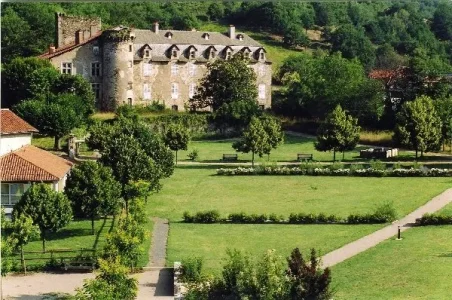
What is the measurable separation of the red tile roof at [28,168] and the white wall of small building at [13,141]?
40.5 inches

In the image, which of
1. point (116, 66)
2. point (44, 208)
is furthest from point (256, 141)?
point (44, 208)

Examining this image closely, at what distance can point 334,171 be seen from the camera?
44.1 m

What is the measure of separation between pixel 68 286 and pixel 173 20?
84.9 meters

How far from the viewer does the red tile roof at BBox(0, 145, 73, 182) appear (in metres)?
30.5

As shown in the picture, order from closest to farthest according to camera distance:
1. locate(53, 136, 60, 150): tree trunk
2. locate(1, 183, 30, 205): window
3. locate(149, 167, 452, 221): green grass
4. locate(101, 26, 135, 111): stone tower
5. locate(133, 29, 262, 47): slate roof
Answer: locate(1, 183, 30, 205): window, locate(149, 167, 452, 221): green grass, locate(53, 136, 60, 150): tree trunk, locate(101, 26, 135, 111): stone tower, locate(133, 29, 262, 47): slate roof

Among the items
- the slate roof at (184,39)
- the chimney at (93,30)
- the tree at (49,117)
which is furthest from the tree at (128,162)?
the chimney at (93,30)

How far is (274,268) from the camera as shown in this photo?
17.2 m

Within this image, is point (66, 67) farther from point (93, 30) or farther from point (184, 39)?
point (184, 39)

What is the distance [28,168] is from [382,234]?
13876 mm

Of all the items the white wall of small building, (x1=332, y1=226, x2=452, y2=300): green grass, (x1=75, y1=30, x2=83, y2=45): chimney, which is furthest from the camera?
(x1=75, y1=30, x2=83, y2=45): chimney

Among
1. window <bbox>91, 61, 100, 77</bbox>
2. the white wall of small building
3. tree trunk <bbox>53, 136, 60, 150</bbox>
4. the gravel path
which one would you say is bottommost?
the gravel path

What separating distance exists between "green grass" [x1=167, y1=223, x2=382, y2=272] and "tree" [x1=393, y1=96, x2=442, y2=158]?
19.0 metres

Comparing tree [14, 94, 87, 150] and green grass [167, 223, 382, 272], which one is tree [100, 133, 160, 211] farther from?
tree [14, 94, 87, 150]

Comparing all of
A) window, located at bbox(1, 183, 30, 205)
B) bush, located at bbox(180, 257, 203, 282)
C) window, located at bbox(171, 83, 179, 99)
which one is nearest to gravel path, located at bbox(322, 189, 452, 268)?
bush, located at bbox(180, 257, 203, 282)
